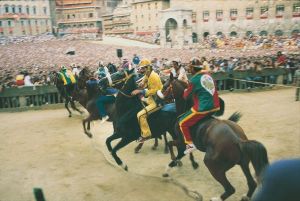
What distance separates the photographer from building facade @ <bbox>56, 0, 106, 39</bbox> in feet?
333

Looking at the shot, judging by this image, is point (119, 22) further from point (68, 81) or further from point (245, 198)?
point (245, 198)

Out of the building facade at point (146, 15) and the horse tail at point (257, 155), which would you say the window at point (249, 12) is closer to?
the building facade at point (146, 15)

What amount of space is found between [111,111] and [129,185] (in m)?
2.83

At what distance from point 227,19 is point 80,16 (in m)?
58.8

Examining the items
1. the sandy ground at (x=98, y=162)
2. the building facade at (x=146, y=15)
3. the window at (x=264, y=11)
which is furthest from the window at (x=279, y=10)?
the sandy ground at (x=98, y=162)

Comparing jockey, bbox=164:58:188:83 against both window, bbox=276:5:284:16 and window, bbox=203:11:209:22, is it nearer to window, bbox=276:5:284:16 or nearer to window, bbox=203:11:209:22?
window, bbox=276:5:284:16

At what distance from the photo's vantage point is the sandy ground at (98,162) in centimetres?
680

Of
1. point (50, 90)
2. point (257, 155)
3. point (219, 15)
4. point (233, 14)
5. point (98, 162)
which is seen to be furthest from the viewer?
point (219, 15)

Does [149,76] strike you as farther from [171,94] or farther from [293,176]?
[293,176]

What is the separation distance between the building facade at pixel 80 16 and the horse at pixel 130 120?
96.2 meters

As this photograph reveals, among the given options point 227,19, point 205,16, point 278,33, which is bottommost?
point 278,33

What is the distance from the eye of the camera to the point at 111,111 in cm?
930

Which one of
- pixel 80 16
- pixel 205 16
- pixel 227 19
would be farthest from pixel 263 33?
pixel 80 16

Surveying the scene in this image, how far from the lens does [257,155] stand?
5102 millimetres
